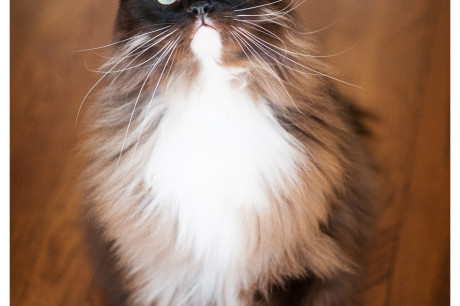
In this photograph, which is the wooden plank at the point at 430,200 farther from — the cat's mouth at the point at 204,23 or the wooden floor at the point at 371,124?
the cat's mouth at the point at 204,23

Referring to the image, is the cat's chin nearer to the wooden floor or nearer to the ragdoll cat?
the ragdoll cat

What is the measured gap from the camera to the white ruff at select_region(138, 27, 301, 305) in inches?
38.4

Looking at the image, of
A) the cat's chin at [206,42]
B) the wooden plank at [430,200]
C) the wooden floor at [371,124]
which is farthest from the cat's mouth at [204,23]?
the wooden plank at [430,200]

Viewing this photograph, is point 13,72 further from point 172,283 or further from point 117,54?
point 172,283

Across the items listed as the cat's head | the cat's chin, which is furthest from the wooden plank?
the cat's chin

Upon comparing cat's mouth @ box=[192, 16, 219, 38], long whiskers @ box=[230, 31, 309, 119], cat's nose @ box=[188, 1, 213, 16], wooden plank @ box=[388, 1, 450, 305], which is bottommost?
wooden plank @ box=[388, 1, 450, 305]

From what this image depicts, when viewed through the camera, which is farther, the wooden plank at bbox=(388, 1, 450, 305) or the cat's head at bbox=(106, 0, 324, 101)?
the wooden plank at bbox=(388, 1, 450, 305)

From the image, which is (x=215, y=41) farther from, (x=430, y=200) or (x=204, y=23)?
(x=430, y=200)

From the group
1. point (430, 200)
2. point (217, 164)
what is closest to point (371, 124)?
point (430, 200)

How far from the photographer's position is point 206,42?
93 centimetres

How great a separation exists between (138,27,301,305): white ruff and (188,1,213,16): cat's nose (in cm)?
→ 10

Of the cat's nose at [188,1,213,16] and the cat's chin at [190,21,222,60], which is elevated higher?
the cat's nose at [188,1,213,16]

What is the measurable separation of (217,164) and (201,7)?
0.99 feet
